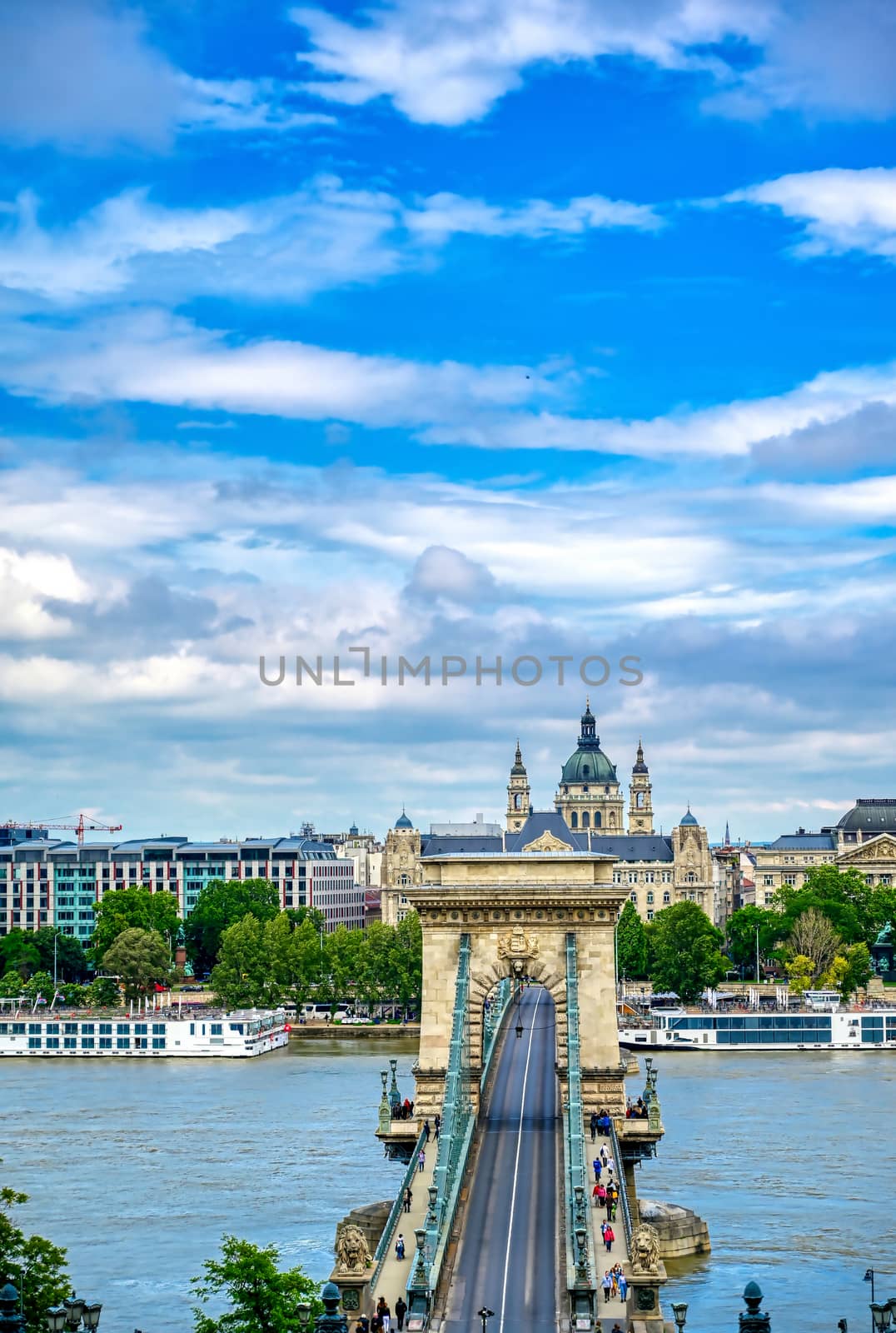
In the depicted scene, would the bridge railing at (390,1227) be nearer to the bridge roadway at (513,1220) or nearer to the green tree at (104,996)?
the bridge roadway at (513,1220)

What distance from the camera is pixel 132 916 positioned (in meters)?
174

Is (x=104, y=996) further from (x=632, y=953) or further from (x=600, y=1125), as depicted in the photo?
(x=600, y=1125)

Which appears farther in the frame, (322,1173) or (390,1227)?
(322,1173)

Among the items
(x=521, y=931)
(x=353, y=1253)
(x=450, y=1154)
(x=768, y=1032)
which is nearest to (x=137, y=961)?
(x=768, y=1032)

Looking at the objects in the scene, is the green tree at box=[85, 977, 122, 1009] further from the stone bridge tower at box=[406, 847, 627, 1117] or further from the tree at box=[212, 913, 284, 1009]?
the stone bridge tower at box=[406, 847, 627, 1117]

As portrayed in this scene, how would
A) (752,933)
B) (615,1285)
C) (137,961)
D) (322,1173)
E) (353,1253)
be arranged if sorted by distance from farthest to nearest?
1. (752,933)
2. (137,961)
3. (322,1173)
4. (353,1253)
5. (615,1285)

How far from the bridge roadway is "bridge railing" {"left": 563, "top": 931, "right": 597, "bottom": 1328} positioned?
0.64 m

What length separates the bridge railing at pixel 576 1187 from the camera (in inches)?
1614

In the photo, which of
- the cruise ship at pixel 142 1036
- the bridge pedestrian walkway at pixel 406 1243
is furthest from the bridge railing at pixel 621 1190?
the cruise ship at pixel 142 1036

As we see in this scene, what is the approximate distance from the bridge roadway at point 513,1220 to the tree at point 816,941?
104 m

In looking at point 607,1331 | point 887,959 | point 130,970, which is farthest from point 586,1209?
point 887,959

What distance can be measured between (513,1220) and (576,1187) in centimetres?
348

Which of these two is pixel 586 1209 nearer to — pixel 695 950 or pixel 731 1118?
pixel 731 1118

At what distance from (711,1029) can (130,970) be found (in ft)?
142
